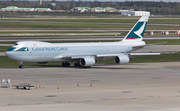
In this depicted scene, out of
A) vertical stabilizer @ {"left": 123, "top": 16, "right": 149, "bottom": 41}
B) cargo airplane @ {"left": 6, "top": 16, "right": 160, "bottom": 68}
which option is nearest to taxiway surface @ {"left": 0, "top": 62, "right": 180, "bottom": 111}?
cargo airplane @ {"left": 6, "top": 16, "right": 160, "bottom": 68}

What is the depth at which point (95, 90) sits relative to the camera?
3428 cm

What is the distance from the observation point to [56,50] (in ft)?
176

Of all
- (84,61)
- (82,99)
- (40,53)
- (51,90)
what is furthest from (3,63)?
(82,99)

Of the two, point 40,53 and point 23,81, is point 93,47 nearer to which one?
point 40,53

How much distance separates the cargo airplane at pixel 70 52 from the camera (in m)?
51.9

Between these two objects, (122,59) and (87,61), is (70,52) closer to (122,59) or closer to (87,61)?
Answer: (87,61)

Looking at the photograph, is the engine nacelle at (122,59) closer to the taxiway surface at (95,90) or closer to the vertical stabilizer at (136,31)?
the taxiway surface at (95,90)

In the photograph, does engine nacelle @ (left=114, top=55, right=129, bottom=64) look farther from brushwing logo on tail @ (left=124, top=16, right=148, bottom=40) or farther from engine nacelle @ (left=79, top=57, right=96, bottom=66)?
brushwing logo on tail @ (left=124, top=16, right=148, bottom=40)

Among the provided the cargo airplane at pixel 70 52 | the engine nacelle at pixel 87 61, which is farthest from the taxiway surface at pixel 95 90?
the cargo airplane at pixel 70 52

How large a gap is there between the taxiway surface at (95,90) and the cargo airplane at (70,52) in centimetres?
222

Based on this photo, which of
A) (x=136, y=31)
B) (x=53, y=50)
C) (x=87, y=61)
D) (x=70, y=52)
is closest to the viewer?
(x=87, y=61)

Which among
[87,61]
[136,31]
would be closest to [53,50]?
[87,61]

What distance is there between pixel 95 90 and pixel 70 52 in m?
21.2

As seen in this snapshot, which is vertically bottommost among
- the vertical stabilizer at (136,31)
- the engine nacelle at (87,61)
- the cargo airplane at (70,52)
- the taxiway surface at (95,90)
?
the taxiway surface at (95,90)
